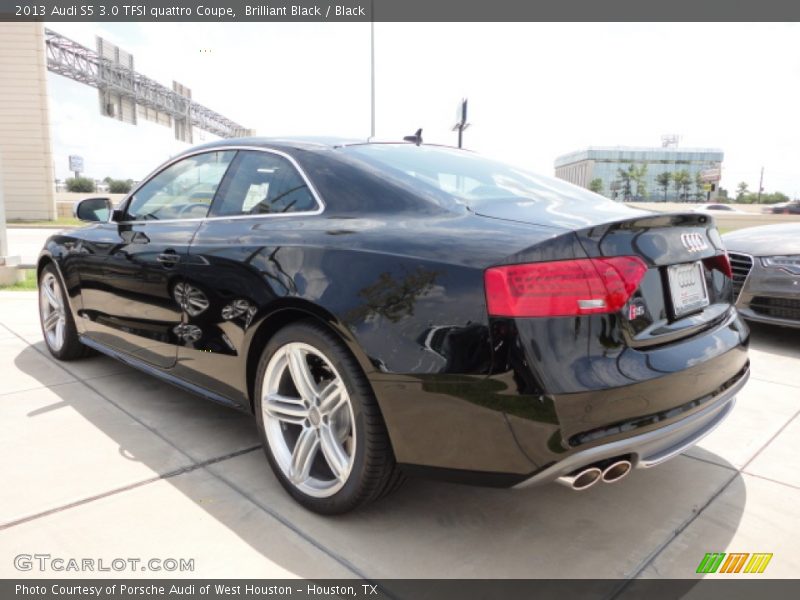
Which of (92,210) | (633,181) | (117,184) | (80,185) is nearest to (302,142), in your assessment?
(92,210)

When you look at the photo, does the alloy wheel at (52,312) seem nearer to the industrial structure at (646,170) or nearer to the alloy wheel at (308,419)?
the alloy wheel at (308,419)

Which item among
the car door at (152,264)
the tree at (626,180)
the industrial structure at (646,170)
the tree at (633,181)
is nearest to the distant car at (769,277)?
the car door at (152,264)

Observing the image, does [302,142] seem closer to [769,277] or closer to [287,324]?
[287,324]

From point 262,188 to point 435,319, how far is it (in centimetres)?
128

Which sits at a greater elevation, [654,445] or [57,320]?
[654,445]

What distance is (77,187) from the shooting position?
66.9 meters

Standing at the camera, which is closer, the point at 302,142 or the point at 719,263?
the point at 719,263

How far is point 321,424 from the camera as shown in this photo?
2258 millimetres

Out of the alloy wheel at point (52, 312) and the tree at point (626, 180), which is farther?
the tree at point (626, 180)

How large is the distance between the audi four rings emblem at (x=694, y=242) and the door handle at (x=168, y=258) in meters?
2.24

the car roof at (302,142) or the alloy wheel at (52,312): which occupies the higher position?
the car roof at (302,142)

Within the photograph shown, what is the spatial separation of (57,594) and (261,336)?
1.11m

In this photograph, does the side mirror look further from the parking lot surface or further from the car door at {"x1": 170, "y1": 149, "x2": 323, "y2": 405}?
the car door at {"x1": 170, "y1": 149, "x2": 323, "y2": 405}

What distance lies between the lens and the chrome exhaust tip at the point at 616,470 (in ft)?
5.94
